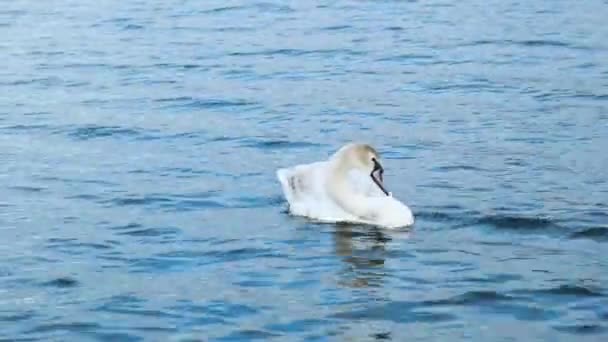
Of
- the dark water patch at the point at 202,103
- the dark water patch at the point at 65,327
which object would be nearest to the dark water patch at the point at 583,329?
the dark water patch at the point at 65,327

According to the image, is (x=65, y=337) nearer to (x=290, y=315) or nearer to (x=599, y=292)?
(x=290, y=315)

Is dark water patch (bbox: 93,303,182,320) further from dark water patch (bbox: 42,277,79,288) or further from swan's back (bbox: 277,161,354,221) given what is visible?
swan's back (bbox: 277,161,354,221)

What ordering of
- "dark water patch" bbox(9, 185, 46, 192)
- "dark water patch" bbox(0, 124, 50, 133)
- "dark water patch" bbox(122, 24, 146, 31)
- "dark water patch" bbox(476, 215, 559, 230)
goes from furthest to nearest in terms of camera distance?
"dark water patch" bbox(122, 24, 146, 31), "dark water patch" bbox(0, 124, 50, 133), "dark water patch" bbox(9, 185, 46, 192), "dark water patch" bbox(476, 215, 559, 230)

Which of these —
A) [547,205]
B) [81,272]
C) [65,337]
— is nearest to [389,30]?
[547,205]

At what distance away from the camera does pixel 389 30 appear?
22.2 metres

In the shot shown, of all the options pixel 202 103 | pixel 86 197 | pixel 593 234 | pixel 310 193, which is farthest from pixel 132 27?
pixel 593 234

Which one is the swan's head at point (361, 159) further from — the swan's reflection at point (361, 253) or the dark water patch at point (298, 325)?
the dark water patch at point (298, 325)

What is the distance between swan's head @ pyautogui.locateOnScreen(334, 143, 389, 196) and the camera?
1281cm

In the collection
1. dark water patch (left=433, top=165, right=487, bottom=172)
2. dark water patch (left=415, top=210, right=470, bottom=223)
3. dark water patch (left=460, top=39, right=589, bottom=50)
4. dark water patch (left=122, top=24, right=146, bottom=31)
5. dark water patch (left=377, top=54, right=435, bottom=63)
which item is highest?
dark water patch (left=460, top=39, right=589, bottom=50)

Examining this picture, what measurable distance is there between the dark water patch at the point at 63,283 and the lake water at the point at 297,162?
49 millimetres

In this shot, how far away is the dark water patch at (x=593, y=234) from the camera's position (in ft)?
38.8

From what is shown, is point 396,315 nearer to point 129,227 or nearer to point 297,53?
point 129,227

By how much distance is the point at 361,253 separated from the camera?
11.7m

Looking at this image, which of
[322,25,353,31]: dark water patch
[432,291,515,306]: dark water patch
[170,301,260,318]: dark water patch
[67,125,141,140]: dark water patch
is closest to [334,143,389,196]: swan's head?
[432,291,515,306]: dark water patch
